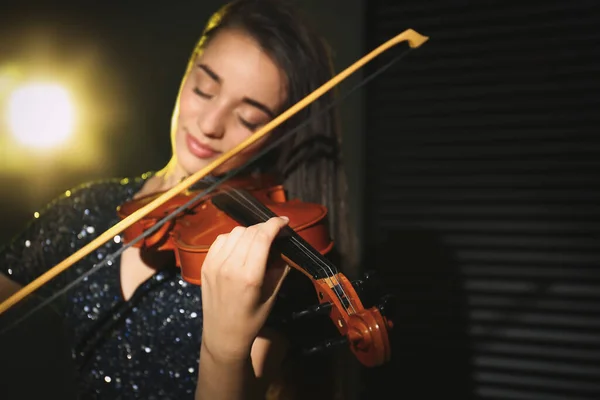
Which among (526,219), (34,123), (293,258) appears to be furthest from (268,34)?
(526,219)

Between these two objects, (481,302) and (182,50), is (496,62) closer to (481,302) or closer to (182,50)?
(481,302)

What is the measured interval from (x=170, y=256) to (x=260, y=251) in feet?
1.16

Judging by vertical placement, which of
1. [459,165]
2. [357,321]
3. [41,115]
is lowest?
[357,321]

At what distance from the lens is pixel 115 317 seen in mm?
905

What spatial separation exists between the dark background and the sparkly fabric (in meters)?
0.18

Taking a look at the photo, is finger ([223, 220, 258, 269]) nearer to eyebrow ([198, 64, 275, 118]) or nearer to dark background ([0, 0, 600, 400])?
eyebrow ([198, 64, 275, 118])

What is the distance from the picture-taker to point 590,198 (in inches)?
46.9

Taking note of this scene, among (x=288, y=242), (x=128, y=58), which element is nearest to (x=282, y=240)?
(x=288, y=242)

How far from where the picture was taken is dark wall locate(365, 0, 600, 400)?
3.90 feet

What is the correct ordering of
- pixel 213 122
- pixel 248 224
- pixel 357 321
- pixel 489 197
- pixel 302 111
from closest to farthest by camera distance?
pixel 357 321, pixel 248 224, pixel 213 122, pixel 302 111, pixel 489 197

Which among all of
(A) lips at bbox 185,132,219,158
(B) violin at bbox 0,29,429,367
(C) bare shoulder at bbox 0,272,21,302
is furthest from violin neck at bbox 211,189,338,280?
(C) bare shoulder at bbox 0,272,21,302

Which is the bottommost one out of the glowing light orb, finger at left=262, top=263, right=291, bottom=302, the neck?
finger at left=262, top=263, right=291, bottom=302

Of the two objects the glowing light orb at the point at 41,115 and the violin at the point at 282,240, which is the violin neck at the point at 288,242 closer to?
Result: the violin at the point at 282,240

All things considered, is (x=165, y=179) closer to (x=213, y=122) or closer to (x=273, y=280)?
(x=213, y=122)
